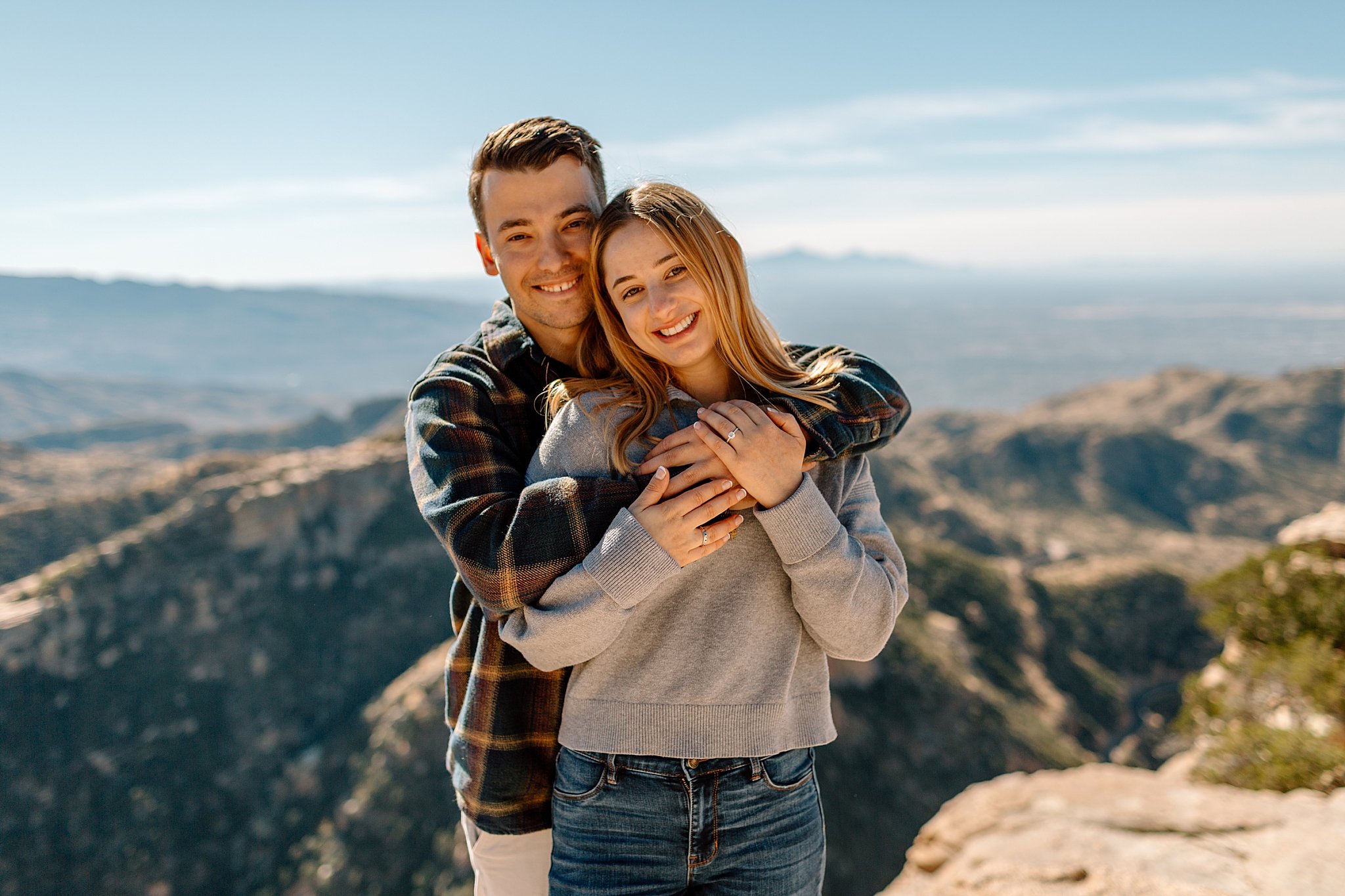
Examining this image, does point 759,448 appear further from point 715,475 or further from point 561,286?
point 561,286

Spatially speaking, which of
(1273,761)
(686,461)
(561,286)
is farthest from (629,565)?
(1273,761)

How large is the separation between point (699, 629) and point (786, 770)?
1.95 ft

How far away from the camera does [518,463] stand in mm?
2906

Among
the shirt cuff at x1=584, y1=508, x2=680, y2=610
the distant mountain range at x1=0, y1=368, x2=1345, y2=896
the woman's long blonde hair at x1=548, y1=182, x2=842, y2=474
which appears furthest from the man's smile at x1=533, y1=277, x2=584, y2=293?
the distant mountain range at x1=0, y1=368, x2=1345, y2=896

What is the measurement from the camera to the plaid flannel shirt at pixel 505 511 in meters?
2.46

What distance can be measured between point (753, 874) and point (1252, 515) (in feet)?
323

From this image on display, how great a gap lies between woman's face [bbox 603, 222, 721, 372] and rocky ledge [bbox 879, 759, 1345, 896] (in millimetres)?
4021

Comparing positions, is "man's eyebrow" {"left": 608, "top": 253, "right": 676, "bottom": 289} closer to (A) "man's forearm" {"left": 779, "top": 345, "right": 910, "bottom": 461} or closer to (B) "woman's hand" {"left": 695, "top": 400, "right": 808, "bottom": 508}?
(B) "woman's hand" {"left": 695, "top": 400, "right": 808, "bottom": 508}

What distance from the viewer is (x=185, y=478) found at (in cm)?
4641

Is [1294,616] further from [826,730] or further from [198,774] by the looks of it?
[198,774]

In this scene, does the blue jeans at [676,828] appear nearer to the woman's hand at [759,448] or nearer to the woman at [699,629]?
the woman at [699,629]

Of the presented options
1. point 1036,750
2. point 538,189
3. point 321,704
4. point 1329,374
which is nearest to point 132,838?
point 321,704

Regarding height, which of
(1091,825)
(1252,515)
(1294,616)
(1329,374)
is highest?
(1091,825)

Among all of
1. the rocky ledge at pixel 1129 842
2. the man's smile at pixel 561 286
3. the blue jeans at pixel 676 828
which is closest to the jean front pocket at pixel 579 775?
the blue jeans at pixel 676 828
